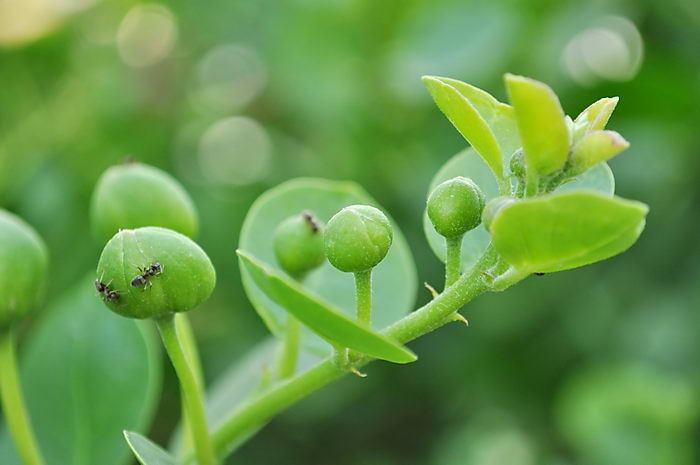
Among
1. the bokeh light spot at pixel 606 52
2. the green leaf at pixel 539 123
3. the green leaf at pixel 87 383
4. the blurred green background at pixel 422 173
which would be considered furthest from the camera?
the bokeh light spot at pixel 606 52

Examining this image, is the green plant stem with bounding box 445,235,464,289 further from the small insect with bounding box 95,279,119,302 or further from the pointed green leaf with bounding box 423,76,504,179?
the small insect with bounding box 95,279,119,302

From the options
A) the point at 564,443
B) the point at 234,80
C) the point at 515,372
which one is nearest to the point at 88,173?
the point at 234,80

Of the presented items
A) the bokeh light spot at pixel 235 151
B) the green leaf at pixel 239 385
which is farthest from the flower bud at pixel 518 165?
the bokeh light spot at pixel 235 151

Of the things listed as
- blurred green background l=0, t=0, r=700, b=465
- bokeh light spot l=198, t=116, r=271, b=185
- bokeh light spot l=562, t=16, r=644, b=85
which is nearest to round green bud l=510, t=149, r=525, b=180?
blurred green background l=0, t=0, r=700, b=465

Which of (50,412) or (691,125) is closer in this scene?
(50,412)

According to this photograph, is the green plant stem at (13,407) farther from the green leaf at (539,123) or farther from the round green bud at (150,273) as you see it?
the green leaf at (539,123)

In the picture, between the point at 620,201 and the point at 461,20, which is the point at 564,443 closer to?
the point at 461,20

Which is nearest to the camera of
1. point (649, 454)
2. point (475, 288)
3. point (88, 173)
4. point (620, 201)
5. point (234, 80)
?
point (620, 201)
